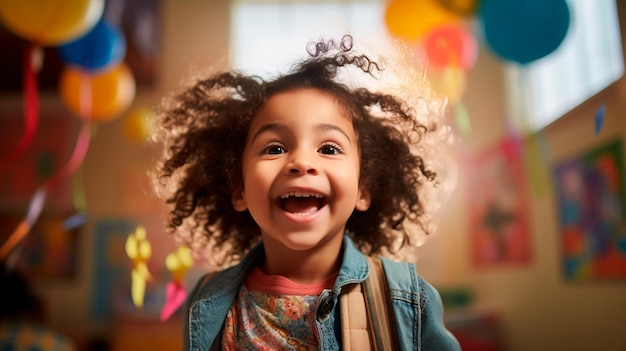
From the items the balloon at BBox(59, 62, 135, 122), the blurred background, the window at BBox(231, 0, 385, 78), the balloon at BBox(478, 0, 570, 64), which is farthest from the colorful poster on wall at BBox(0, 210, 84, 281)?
the balloon at BBox(478, 0, 570, 64)

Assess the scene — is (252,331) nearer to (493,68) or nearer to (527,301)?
(527,301)

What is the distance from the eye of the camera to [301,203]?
74 cm

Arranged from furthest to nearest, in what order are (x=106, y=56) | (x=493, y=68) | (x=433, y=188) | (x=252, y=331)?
(x=493, y=68)
(x=106, y=56)
(x=433, y=188)
(x=252, y=331)

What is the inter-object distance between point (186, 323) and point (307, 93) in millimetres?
385

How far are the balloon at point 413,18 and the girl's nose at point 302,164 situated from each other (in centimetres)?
117

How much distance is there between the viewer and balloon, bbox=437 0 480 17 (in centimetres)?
155

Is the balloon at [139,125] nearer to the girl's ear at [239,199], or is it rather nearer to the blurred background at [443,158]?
the blurred background at [443,158]

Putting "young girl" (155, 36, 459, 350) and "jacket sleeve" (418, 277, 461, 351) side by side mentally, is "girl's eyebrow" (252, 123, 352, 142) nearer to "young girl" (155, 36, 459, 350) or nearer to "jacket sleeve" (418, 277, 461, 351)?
"young girl" (155, 36, 459, 350)

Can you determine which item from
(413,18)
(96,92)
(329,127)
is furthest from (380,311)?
(96,92)

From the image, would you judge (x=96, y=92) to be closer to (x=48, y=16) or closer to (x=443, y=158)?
(x=48, y=16)

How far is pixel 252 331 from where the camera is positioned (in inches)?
29.2

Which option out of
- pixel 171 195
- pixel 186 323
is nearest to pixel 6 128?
pixel 171 195

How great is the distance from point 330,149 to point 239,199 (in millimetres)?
180

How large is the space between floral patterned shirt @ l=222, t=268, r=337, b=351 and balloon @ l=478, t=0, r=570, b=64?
2.97ft
